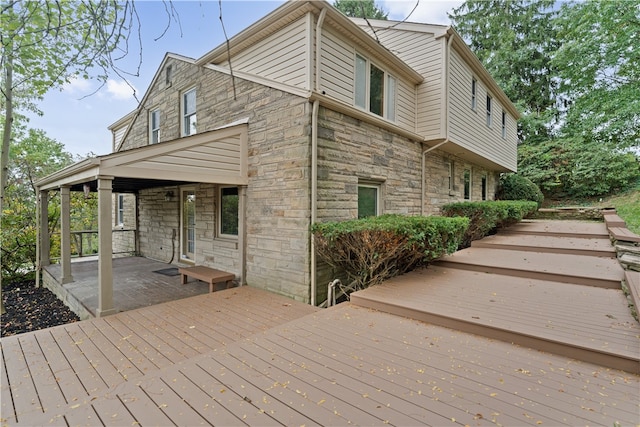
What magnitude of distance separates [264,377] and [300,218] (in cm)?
280

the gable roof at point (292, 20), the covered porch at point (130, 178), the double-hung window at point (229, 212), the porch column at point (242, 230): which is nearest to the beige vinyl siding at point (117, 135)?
the covered porch at point (130, 178)

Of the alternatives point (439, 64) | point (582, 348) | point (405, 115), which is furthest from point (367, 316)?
point (439, 64)

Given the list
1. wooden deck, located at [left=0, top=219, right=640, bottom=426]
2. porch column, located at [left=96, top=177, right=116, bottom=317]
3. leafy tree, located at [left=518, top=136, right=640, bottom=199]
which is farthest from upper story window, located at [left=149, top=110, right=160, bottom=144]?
leafy tree, located at [left=518, top=136, right=640, bottom=199]

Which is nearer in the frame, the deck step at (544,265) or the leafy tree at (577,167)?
the deck step at (544,265)

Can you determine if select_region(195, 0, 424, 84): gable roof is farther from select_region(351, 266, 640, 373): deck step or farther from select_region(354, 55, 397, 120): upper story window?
select_region(351, 266, 640, 373): deck step

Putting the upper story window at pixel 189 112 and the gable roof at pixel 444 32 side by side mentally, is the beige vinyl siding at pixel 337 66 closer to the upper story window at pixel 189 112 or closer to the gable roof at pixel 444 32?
the gable roof at pixel 444 32

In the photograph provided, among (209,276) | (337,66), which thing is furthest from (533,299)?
(209,276)

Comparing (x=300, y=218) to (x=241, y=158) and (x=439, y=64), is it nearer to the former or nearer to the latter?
(x=241, y=158)

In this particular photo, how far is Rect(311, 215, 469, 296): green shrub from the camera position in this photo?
4516mm

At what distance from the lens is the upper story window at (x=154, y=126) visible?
366 inches

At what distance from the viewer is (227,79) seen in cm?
660

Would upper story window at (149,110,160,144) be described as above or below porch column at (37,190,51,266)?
above

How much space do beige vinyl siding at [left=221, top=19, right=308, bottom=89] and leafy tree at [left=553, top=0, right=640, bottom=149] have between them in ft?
48.8

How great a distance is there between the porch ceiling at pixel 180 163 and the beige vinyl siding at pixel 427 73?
474 cm
